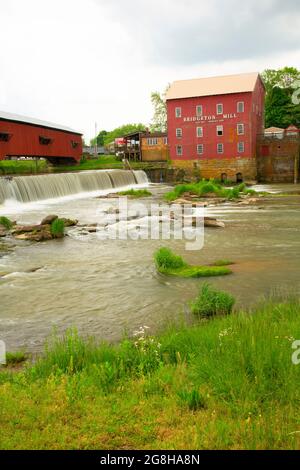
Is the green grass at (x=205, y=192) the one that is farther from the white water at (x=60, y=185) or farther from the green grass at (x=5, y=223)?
the green grass at (x=5, y=223)

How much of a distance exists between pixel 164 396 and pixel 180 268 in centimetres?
828

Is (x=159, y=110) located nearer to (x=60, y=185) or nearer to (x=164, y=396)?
(x=60, y=185)

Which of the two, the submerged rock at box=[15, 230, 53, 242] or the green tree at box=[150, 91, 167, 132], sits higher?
the green tree at box=[150, 91, 167, 132]

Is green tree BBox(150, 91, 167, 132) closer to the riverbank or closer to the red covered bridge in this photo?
the red covered bridge

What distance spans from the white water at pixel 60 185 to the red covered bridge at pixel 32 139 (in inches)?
237

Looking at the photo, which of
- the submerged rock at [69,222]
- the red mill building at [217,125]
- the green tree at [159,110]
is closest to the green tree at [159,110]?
the green tree at [159,110]

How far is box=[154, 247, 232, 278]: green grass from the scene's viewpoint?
12.5 meters

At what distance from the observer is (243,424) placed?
3.97 meters

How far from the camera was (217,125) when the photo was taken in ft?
191

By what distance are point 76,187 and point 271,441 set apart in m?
41.1

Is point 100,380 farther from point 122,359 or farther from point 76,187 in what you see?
point 76,187

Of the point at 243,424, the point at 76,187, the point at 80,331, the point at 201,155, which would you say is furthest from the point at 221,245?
the point at 201,155

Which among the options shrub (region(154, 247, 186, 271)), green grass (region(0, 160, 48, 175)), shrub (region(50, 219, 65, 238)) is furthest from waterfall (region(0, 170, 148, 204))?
shrub (region(154, 247, 186, 271))

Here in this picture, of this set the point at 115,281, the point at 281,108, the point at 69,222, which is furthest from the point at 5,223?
the point at 281,108
